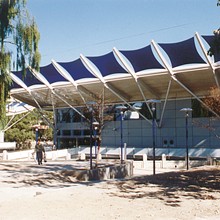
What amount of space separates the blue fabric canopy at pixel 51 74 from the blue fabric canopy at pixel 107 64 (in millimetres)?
4688

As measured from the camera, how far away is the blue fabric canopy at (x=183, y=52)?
22594 mm

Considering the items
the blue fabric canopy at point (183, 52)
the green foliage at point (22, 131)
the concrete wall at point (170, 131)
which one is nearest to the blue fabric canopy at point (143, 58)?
the blue fabric canopy at point (183, 52)

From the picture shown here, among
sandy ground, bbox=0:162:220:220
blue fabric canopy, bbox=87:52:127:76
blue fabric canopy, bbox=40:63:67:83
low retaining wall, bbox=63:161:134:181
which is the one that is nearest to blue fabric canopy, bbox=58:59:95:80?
blue fabric canopy, bbox=40:63:67:83

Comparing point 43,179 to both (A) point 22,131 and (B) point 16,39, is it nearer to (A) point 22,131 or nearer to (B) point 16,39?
(B) point 16,39

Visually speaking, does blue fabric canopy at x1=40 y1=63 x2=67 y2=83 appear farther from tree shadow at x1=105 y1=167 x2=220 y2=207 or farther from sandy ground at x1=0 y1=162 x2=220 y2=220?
tree shadow at x1=105 y1=167 x2=220 y2=207

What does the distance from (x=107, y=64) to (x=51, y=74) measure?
22.4 ft

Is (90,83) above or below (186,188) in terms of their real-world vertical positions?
above

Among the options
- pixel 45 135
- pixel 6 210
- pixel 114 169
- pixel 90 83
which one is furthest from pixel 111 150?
pixel 45 135

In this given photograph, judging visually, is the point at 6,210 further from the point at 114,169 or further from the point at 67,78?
the point at 67,78

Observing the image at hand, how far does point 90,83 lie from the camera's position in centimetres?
2994

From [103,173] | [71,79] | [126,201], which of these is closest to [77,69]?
[71,79]

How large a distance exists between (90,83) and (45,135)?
97.1ft

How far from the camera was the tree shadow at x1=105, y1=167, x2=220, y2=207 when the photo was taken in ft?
31.0

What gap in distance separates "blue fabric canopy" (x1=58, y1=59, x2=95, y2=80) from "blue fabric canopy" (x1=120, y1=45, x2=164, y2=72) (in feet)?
15.7
